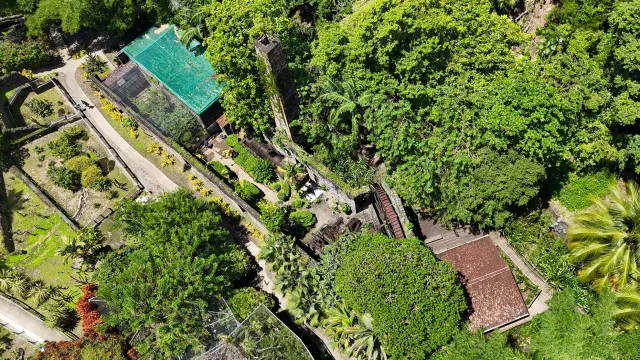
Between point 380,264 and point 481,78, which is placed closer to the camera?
point 380,264

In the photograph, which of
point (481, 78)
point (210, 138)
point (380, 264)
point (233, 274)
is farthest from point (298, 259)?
point (481, 78)

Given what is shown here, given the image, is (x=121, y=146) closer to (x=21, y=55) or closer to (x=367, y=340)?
(x=21, y=55)

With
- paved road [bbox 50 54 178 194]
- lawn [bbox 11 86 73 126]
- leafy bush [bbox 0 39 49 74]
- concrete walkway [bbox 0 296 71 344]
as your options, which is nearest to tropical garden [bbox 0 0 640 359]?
paved road [bbox 50 54 178 194]

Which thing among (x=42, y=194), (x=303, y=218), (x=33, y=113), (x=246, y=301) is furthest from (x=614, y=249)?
(x=33, y=113)

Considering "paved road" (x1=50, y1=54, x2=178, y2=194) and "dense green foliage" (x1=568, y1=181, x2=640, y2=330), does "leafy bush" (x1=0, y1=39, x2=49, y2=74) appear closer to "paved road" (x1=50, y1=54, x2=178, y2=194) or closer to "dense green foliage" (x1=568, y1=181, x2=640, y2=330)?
"paved road" (x1=50, y1=54, x2=178, y2=194)

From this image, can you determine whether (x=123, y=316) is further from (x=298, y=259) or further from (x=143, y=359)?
(x=298, y=259)

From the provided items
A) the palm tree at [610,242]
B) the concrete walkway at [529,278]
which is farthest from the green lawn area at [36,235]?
the palm tree at [610,242]
